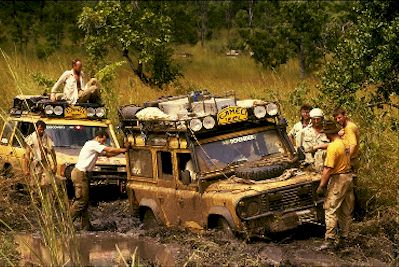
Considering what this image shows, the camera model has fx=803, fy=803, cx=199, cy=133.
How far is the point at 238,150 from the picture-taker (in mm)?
11086

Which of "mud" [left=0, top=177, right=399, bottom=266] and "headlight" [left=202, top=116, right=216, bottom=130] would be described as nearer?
"mud" [left=0, top=177, right=399, bottom=266]

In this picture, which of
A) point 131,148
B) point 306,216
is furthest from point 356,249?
point 131,148

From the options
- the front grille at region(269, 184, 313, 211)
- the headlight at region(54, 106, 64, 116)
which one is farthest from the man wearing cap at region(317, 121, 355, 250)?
the headlight at region(54, 106, 64, 116)

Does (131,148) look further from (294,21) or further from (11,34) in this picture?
(11,34)

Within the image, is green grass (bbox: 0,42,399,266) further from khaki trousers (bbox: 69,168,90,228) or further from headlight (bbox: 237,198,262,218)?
headlight (bbox: 237,198,262,218)

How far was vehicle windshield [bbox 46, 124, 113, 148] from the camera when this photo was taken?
1502 cm

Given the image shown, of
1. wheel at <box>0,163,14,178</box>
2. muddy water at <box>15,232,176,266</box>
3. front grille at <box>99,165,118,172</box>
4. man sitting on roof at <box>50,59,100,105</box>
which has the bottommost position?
muddy water at <box>15,232,176,266</box>

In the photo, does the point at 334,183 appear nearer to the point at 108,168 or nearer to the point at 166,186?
the point at 166,186

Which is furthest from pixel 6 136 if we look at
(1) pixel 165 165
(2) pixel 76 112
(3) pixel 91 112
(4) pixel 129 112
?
(1) pixel 165 165

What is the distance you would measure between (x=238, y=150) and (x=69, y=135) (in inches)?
197

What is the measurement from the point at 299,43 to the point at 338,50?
464 inches

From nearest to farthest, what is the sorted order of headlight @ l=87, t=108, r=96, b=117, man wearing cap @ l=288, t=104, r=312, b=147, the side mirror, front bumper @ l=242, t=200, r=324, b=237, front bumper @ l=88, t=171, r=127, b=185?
1. front bumper @ l=242, t=200, r=324, b=237
2. the side mirror
3. man wearing cap @ l=288, t=104, r=312, b=147
4. front bumper @ l=88, t=171, r=127, b=185
5. headlight @ l=87, t=108, r=96, b=117

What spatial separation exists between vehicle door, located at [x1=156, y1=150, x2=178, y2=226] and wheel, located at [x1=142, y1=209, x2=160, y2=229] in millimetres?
380

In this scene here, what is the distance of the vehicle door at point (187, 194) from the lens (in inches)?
420
